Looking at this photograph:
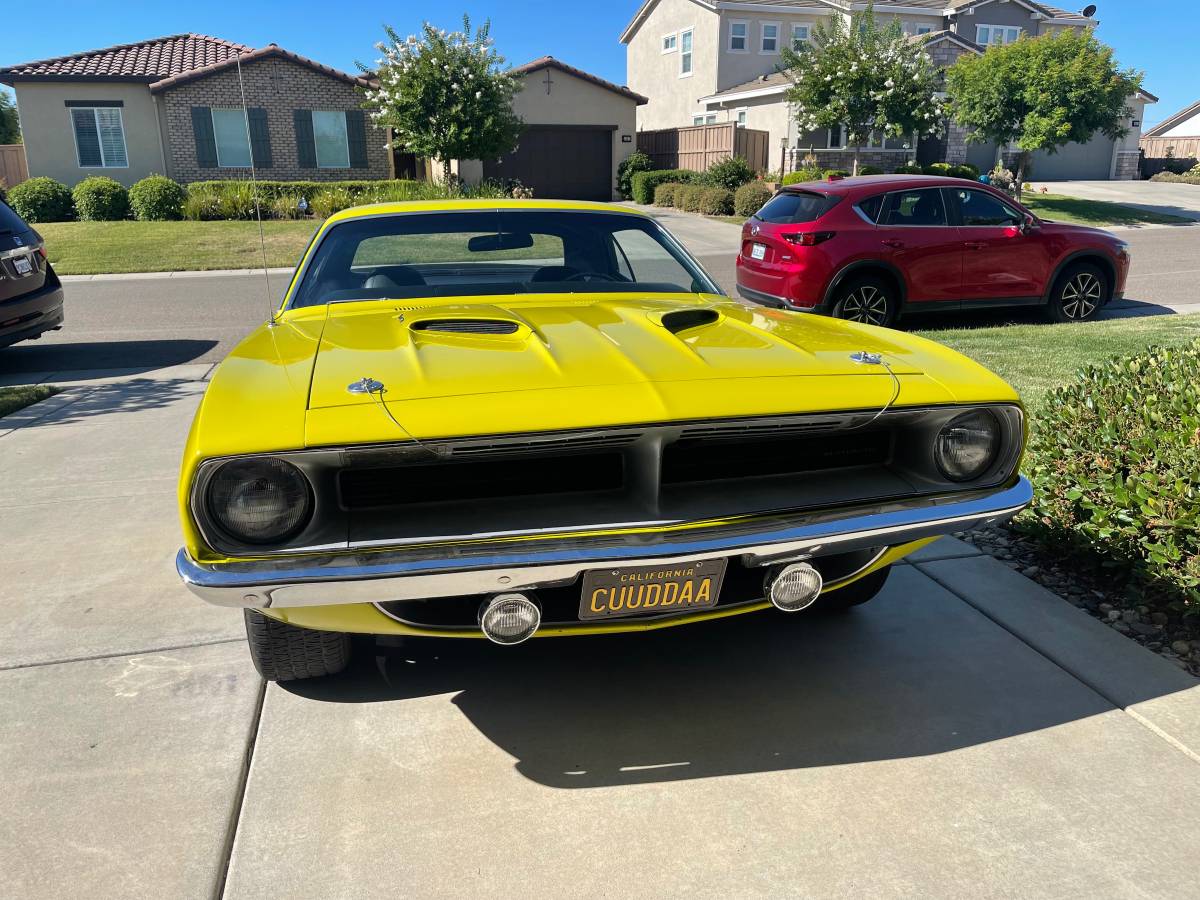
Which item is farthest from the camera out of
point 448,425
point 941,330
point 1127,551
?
point 941,330

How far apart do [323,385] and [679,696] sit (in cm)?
152

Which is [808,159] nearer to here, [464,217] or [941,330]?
[941,330]

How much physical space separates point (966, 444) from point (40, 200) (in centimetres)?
2508

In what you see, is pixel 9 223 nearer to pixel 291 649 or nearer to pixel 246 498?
pixel 291 649

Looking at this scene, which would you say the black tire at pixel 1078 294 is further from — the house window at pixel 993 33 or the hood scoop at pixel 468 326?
the house window at pixel 993 33

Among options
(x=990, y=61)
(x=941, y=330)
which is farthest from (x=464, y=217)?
(x=990, y=61)

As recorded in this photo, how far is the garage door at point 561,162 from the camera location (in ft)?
99.4

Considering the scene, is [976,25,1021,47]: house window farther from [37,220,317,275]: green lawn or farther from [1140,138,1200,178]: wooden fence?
[37,220,317,275]: green lawn

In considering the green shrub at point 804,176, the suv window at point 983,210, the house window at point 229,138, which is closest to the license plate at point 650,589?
the suv window at point 983,210

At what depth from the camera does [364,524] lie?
238 centimetres

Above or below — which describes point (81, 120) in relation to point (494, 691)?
above

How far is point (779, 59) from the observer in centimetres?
3300

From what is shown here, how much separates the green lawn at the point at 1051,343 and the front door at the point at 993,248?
1.43 ft

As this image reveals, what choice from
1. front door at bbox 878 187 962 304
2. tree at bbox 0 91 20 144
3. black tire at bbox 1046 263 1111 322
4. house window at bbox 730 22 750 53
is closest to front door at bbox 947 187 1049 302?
front door at bbox 878 187 962 304
